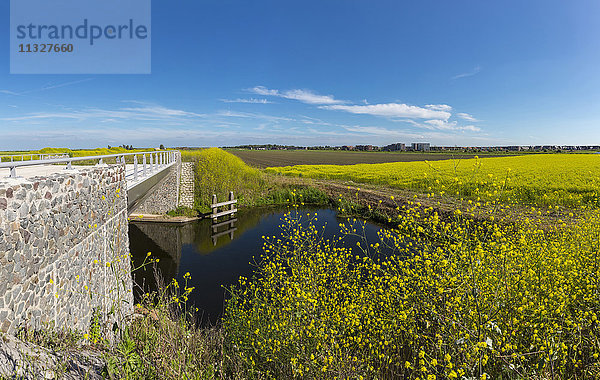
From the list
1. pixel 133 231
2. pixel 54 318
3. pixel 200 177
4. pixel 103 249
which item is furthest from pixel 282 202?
pixel 54 318

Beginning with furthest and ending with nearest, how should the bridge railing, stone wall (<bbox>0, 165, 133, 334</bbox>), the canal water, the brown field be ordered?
the brown field → the canal water → the bridge railing → stone wall (<bbox>0, 165, 133, 334</bbox>)

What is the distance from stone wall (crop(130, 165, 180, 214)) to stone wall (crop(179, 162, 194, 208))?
1039 mm

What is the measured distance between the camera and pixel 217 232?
19438 mm

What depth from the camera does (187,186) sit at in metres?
25.3

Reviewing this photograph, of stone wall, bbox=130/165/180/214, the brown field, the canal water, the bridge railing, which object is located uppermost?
the brown field

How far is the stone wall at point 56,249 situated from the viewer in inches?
144

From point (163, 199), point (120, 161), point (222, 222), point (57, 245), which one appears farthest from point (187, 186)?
point (57, 245)

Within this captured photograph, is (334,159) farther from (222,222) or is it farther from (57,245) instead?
(57,245)

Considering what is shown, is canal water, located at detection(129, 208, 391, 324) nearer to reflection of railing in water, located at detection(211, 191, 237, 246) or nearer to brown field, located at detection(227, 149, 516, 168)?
reflection of railing in water, located at detection(211, 191, 237, 246)

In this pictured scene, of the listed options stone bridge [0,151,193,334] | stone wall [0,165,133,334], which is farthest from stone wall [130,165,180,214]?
stone wall [0,165,133,334]

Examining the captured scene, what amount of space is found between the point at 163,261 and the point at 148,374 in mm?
12444

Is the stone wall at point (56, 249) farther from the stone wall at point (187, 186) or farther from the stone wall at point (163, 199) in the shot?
the stone wall at point (187, 186)

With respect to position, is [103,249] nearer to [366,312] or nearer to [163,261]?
[366,312]

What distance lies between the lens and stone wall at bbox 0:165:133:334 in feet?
12.0
